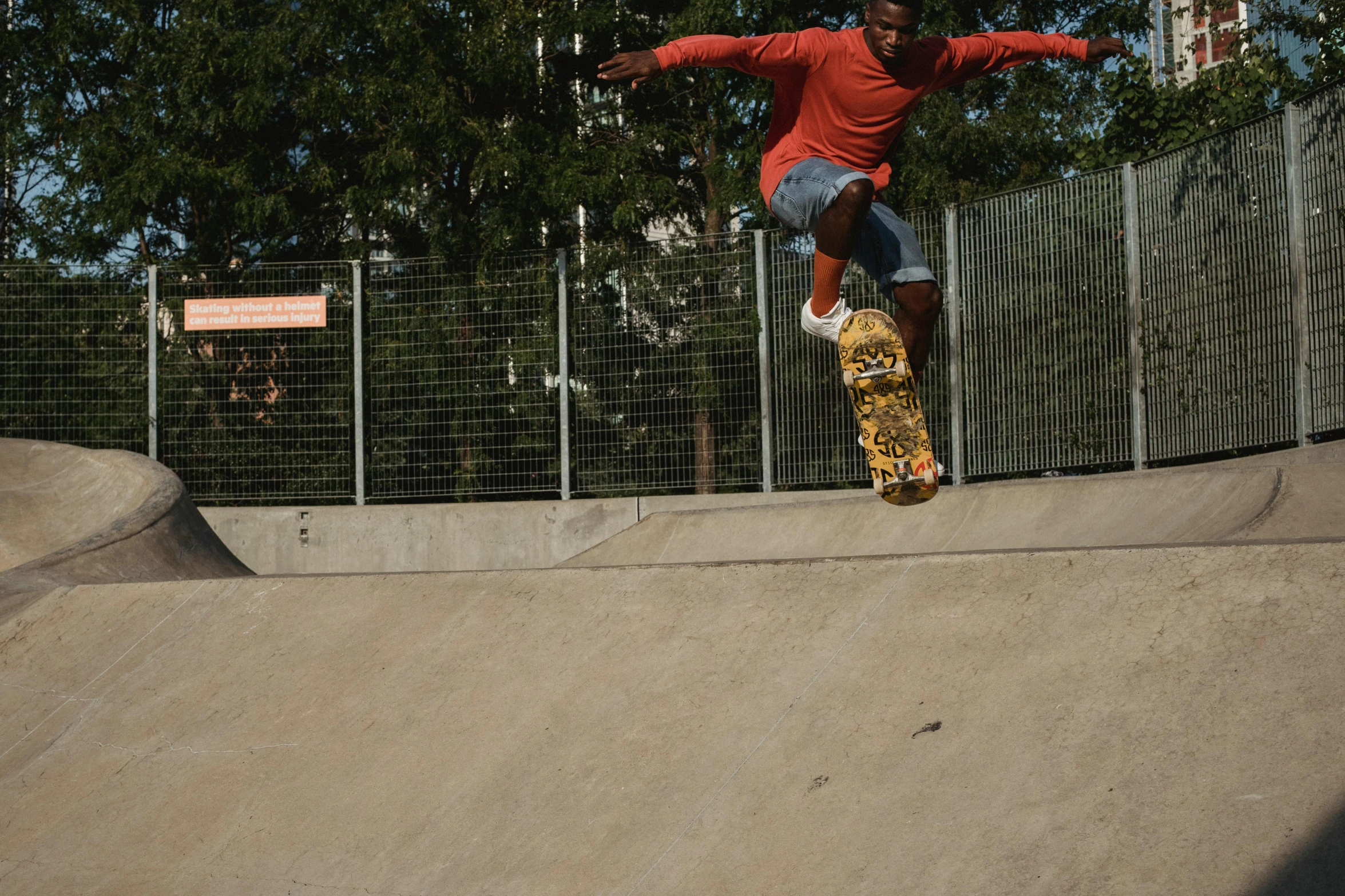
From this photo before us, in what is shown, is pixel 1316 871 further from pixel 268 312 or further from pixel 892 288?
pixel 268 312

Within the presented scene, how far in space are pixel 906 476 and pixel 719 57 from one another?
1.86 meters

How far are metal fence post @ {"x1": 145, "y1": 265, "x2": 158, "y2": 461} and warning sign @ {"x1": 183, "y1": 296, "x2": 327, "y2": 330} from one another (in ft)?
1.24

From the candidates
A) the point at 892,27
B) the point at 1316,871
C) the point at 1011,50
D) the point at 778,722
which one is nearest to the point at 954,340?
the point at 1011,50

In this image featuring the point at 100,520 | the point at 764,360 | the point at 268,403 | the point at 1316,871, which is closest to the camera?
the point at 1316,871

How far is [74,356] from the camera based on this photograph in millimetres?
11586

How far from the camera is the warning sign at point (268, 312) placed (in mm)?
11461

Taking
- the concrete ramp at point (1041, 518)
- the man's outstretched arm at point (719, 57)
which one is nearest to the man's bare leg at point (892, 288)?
the man's outstretched arm at point (719, 57)

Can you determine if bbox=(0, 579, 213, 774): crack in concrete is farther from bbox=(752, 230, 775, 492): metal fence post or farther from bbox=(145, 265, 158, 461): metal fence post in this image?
bbox=(145, 265, 158, 461): metal fence post

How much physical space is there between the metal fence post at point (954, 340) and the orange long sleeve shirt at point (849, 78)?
4.71 meters

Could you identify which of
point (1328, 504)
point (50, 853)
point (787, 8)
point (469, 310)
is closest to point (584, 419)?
point (469, 310)

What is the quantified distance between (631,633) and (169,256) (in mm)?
13327

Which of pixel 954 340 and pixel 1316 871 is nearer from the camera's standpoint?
pixel 1316 871

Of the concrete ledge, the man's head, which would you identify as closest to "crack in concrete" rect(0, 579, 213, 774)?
the man's head

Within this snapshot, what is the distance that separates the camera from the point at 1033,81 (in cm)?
1384
